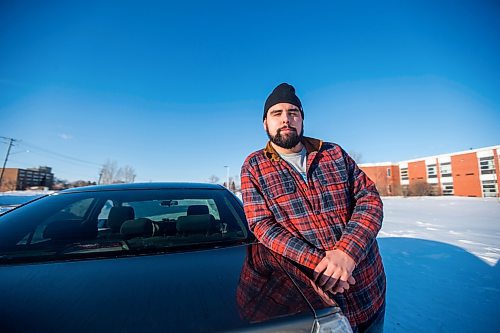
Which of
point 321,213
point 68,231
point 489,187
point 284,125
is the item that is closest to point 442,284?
point 321,213

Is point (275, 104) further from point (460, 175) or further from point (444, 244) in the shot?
point (460, 175)

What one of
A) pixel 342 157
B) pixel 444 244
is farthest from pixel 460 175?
pixel 342 157

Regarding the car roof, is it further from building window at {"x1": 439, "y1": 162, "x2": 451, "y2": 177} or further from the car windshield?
building window at {"x1": 439, "y1": 162, "x2": 451, "y2": 177}

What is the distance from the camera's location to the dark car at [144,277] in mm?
787

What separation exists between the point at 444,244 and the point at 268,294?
5.27 metres

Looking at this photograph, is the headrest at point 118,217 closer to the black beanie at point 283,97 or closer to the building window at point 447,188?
the black beanie at point 283,97

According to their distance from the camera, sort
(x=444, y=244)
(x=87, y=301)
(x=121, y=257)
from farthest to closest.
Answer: (x=444, y=244)
(x=121, y=257)
(x=87, y=301)

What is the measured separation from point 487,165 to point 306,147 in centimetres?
5283

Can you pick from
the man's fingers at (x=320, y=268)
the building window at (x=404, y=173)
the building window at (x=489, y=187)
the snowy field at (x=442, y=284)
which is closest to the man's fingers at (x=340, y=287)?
the man's fingers at (x=320, y=268)

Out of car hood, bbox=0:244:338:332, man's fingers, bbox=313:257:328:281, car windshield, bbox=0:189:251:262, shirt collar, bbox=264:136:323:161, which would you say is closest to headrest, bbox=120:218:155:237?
car windshield, bbox=0:189:251:262

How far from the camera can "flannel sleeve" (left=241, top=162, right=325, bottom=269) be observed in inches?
50.0

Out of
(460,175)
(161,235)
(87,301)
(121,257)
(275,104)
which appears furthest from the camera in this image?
(460,175)

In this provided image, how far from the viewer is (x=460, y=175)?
41812 mm

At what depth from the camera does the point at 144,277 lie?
1.07m
